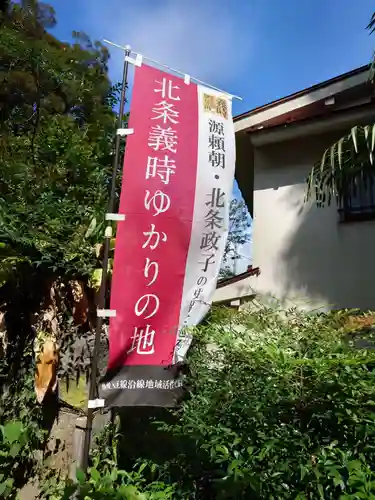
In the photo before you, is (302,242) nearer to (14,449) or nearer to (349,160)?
(349,160)

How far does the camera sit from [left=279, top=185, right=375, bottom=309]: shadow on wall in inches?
252

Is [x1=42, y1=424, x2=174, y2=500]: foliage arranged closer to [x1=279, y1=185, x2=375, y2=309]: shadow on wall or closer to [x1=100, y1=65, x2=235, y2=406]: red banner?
[x1=100, y1=65, x2=235, y2=406]: red banner

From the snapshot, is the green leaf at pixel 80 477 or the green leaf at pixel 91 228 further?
the green leaf at pixel 91 228

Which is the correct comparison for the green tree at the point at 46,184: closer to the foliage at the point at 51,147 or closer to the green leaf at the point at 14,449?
the foliage at the point at 51,147

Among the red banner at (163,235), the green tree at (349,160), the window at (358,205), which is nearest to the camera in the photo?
the red banner at (163,235)

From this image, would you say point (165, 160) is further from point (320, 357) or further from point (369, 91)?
point (369, 91)

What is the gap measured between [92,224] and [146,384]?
2.25 meters

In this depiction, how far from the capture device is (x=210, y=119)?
14.9 feet

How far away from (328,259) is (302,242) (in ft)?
1.63

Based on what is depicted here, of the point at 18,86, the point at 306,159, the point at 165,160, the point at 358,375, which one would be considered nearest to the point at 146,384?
the point at 358,375

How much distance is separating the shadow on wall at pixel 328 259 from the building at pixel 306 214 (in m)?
0.01

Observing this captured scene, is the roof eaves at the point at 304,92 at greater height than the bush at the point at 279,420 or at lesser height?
greater

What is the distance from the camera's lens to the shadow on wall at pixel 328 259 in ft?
21.0

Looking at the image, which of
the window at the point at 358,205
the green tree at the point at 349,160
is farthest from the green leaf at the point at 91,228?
the window at the point at 358,205
